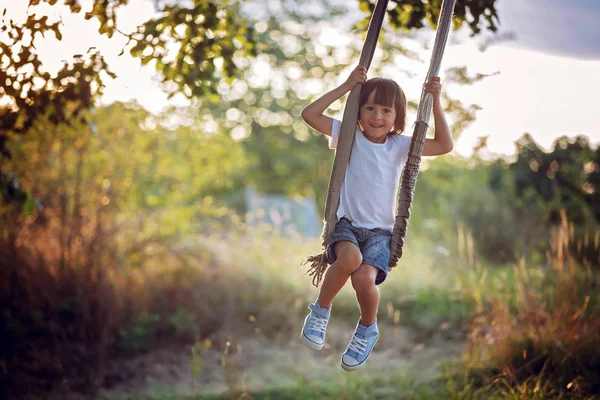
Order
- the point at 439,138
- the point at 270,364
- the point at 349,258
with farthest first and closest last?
the point at 270,364 < the point at 439,138 < the point at 349,258

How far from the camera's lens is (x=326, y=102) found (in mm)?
2822

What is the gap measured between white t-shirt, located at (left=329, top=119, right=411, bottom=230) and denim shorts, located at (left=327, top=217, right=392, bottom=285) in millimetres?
27

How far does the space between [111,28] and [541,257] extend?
7.91m

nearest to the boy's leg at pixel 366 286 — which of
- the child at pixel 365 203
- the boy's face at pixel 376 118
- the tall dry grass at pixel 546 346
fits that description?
the child at pixel 365 203

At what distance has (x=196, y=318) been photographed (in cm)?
762

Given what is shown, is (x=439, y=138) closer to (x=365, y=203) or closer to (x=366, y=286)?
(x=365, y=203)

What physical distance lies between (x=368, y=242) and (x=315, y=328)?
1.42 feet

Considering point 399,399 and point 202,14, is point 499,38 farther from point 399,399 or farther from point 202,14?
point 399,399

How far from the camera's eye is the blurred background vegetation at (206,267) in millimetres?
4512

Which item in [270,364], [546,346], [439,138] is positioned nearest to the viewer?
[439,138]

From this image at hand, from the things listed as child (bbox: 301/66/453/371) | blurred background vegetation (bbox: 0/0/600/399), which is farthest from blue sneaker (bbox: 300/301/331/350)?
blurred background vegetation (bbox: 0/0/600/399)

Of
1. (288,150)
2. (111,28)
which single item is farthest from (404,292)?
(288,150)

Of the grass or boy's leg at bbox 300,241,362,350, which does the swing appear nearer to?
boy's leg at bbox 300,241,362,350

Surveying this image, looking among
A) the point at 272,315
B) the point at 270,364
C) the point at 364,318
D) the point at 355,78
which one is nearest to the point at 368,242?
the point at 364,318
